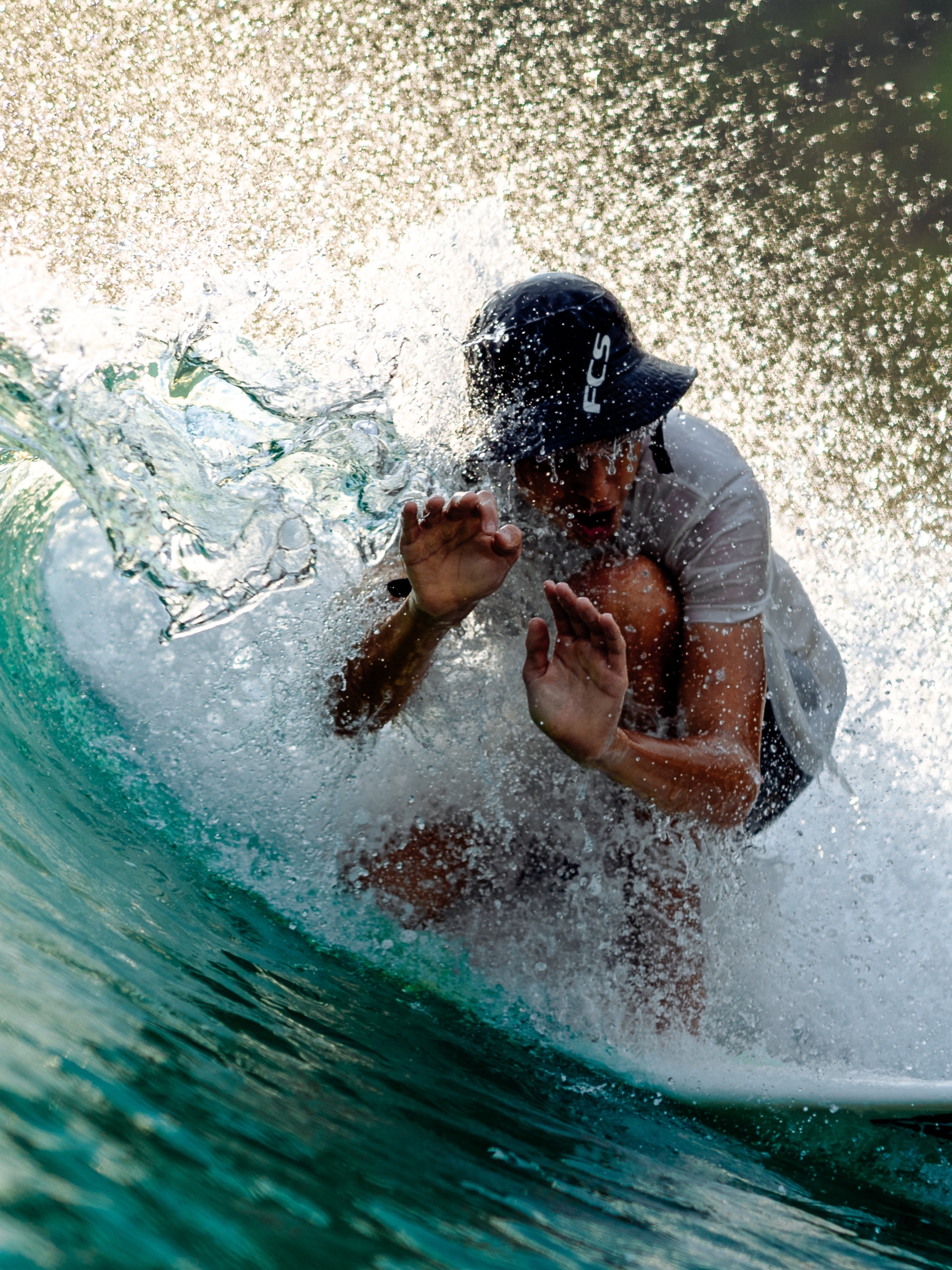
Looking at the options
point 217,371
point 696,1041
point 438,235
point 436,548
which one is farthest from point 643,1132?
point 438,235

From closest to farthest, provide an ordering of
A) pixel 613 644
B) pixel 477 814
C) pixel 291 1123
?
pixel 291 1123 < pixel 613 644 < pixel 477 814

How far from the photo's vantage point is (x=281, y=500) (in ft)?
4.32

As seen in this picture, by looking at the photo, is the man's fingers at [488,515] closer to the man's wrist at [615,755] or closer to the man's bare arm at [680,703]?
the man's bare arm at [680,703]

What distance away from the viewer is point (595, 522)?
1.20m

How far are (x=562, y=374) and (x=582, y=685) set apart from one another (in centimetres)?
33

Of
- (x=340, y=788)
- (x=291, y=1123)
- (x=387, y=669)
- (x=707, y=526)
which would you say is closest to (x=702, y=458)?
(x=707, y=526)

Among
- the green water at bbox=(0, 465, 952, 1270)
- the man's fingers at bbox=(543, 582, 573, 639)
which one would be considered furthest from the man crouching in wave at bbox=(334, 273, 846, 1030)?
the green water at bbox=(0, 465, 952, 1270)

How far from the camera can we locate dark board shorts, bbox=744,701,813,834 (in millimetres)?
1405

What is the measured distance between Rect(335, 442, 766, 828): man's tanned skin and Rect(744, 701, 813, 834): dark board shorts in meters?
0.16

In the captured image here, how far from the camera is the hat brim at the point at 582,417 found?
44.7 inches

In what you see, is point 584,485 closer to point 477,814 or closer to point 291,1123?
point 477,814

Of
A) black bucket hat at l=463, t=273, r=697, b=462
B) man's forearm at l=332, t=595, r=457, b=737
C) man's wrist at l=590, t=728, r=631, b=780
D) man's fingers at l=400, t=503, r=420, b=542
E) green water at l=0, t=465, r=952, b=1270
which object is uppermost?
black bucket hat at l=463, t=273, r=697, b=462

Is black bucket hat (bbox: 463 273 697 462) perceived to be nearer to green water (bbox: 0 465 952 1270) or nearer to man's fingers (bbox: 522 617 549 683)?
man's fingers (bbox: 522 617 549 683)

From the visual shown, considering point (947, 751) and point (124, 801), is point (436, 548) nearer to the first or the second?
point (124, 801)
